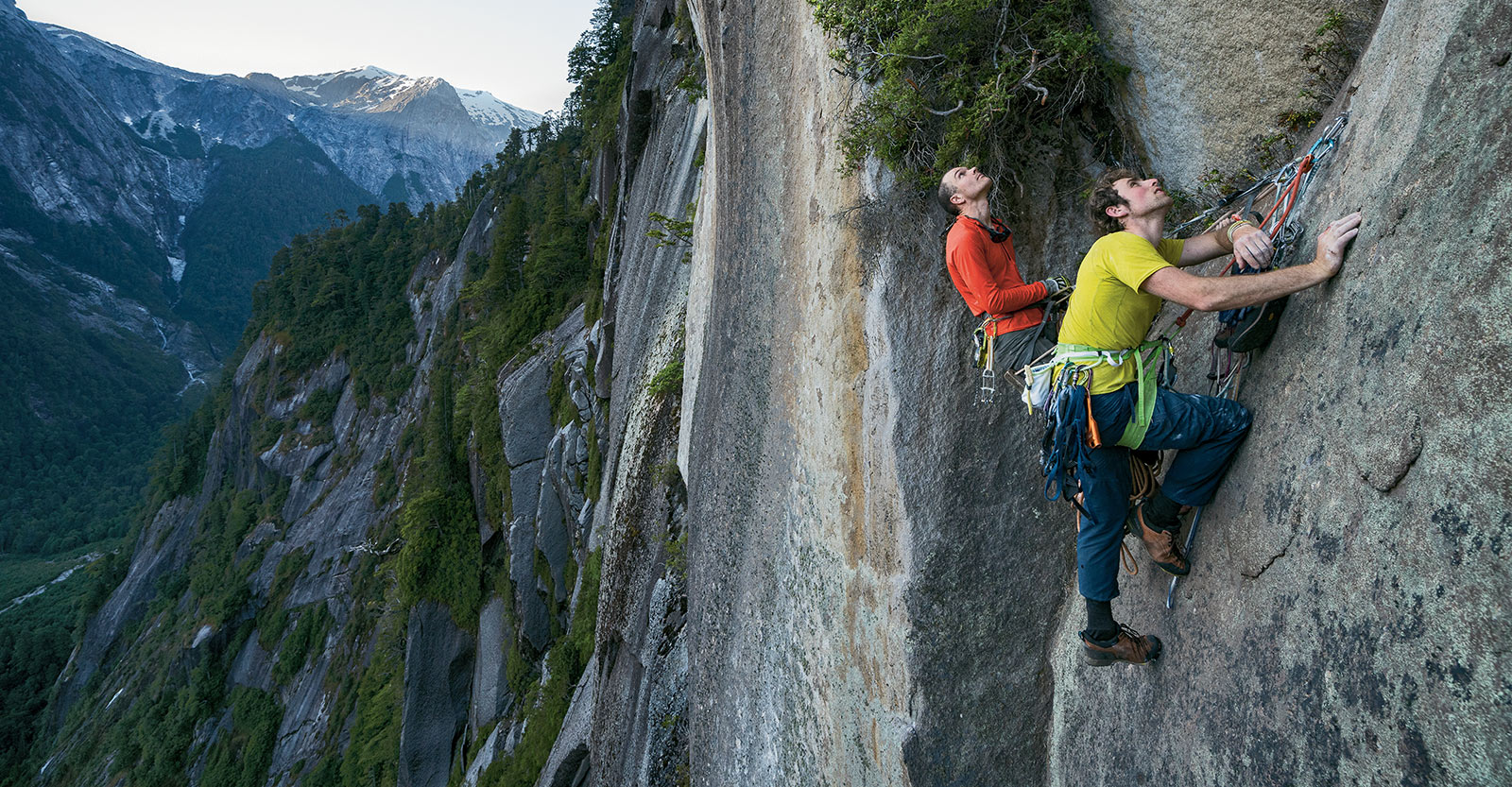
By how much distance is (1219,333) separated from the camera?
356cm

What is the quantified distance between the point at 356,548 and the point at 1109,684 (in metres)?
37.8

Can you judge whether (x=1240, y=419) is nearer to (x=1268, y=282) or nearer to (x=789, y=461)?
(x=1268, y=282)

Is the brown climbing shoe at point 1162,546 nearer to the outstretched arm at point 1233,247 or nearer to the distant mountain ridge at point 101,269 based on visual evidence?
the outstretched arm at point 1233,247

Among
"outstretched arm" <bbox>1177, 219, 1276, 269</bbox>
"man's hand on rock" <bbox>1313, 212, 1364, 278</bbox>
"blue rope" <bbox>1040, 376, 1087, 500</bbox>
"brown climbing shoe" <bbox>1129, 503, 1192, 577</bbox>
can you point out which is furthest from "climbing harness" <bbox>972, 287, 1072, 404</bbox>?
"man's hand on rock" <bbox>1313, 212, 1364, 278</bbox>

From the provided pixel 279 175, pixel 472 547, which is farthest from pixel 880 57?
pixel 279 175

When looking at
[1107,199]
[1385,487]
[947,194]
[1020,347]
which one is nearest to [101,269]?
[947,194]

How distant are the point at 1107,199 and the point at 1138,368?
33.1 inches

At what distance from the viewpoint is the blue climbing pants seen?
329 centimetres

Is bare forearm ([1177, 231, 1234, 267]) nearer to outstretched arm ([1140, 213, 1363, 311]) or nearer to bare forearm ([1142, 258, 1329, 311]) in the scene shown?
outstretched arm ([1140, 213, 1363, 311])

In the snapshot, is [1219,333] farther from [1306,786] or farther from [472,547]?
[472,547]

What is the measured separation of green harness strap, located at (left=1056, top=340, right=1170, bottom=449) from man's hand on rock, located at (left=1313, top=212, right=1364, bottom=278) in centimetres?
75

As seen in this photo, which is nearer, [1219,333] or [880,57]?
[1219,333]

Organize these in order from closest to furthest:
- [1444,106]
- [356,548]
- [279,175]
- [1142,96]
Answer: [1444,106] < [1142,96] < [356,548] < [279,175]

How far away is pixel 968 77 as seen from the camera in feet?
15.1
